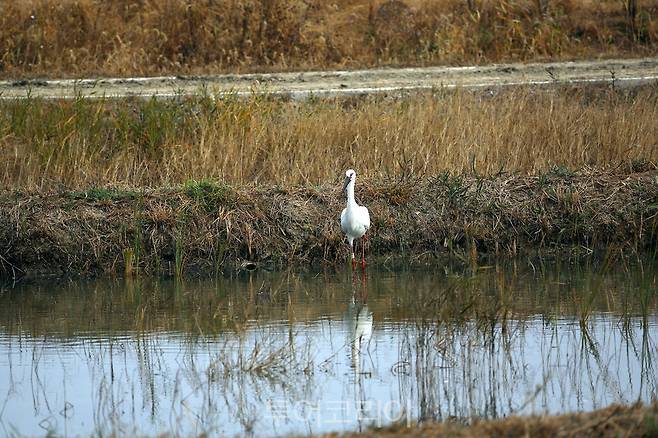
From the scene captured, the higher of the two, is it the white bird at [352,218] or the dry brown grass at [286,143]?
the dry brown grass at [286,143]

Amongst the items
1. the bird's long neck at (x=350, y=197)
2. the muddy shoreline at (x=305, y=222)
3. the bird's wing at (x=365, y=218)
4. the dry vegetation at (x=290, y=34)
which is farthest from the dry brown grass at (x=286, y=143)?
the dry vegetation at (x=290, y=34)

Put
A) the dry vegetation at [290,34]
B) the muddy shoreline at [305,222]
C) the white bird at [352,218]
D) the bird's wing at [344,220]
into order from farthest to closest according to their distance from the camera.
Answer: the dry vegetation at [290,34]
the muddy shoreline at [305,222]
the bird's wing at [344,220]
the white bird at [352,218]

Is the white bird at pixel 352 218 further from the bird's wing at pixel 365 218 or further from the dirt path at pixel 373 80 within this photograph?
the dirt path at pixel 373 80

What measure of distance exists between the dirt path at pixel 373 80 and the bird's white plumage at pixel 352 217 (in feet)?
21.4

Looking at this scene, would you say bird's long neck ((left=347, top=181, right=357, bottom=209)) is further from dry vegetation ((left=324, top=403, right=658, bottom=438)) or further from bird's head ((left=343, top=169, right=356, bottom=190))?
dry vegetation ((left=324, top=403, right=658, bottom=438))

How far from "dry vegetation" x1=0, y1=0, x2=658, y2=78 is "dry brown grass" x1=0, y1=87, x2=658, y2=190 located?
8.23 m

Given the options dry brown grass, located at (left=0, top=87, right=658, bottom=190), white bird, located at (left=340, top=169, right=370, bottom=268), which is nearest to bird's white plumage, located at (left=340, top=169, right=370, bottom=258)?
white bird, located at (left=340, top=169, right=370, bottom=268)

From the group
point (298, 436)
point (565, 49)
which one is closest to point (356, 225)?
point (298, 436)

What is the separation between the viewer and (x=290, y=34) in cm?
2328

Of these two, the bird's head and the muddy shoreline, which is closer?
the bird's head

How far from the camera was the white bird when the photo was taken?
34.7ft

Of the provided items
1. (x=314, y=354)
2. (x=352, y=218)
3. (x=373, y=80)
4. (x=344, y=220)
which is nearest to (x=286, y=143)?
(x=344, y=220)

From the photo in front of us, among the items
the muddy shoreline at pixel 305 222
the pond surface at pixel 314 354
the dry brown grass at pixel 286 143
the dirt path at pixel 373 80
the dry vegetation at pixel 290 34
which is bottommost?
the pond surface at pixel 314 354

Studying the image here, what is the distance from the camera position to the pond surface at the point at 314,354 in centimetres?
655
